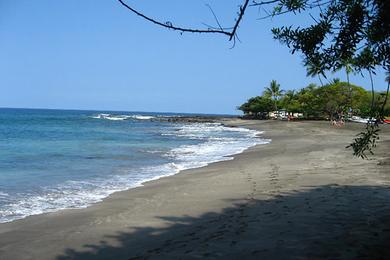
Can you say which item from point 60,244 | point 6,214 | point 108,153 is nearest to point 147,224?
point 60,244

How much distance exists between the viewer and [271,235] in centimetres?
600

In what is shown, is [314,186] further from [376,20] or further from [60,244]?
[376,20]

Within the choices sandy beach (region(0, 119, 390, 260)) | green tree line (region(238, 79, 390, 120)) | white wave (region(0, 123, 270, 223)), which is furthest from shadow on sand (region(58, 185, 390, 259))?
green tree line (region(238, 79, 390, 120))

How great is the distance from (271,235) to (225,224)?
105 cm

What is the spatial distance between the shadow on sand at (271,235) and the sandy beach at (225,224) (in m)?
0.01

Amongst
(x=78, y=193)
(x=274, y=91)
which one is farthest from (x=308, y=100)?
(x=78, y=193)

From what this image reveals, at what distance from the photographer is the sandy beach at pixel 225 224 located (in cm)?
552

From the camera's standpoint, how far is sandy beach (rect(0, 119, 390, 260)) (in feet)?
18.1

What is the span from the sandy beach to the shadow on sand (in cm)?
1

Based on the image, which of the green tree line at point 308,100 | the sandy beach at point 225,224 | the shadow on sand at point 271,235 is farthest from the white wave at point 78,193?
the green tree line at point 308,100

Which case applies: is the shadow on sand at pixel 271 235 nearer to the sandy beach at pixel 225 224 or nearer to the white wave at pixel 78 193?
the sandy beach at pixel 225 224

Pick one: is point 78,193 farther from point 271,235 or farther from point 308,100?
point 308,100

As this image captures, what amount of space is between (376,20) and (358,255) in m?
2.81

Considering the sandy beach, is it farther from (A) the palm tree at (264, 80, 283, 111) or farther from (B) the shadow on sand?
(A) the palm tree at (264, 80, 283, 111)
